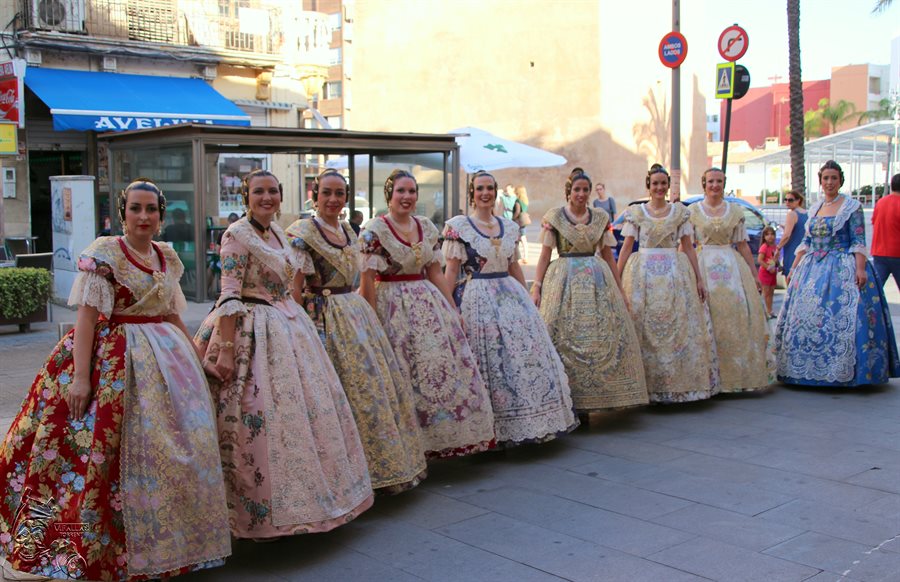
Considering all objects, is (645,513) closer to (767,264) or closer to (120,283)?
(120,283)

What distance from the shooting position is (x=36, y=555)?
396 centimetres

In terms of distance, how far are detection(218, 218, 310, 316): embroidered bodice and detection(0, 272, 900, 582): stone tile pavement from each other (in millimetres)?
1245

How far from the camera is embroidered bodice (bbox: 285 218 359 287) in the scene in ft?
17.2

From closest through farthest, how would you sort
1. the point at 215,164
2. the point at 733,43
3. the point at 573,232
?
the point at 573,232 < the point at 733,43 < the point at 215,164

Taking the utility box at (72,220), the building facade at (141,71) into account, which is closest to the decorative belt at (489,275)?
the utility box at (72,220)

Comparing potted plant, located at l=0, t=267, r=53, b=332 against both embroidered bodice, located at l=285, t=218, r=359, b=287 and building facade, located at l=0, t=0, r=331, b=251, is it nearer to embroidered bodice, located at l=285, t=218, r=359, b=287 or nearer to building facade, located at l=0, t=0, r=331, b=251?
building facade, located at l=0, t=0, r=331, b=251

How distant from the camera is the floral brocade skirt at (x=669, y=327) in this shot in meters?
7.60

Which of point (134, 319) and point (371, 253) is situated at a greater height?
point (371, 253)

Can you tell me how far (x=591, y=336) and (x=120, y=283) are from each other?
374 centimetres

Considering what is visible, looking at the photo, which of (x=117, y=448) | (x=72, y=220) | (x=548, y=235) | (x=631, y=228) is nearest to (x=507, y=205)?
(x=72, y=220)

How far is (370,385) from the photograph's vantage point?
17.1 ft

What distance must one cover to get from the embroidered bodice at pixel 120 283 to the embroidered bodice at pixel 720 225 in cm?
525

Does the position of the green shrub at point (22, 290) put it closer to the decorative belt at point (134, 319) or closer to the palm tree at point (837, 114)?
the decorative belt at point (134, 319)

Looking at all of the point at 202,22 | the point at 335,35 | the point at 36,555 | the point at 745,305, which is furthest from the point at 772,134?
the point at 36,555
